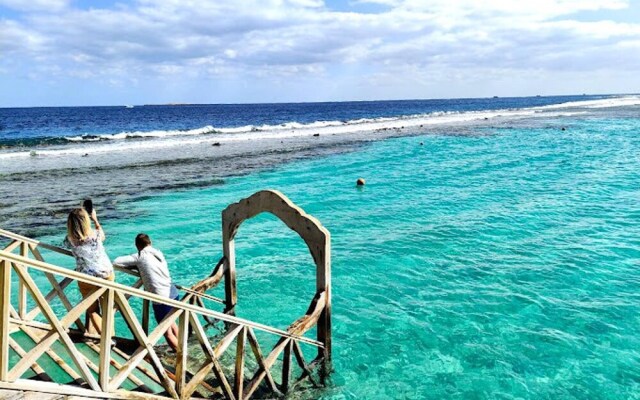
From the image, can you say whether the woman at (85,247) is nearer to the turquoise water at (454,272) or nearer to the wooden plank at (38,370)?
the wooden plank at (38,370)

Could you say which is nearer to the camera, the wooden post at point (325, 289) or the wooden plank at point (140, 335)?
the wooden plank at point (140, 335)

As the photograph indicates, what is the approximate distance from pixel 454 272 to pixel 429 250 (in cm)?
185

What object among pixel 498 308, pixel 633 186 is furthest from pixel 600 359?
pixel 633 186

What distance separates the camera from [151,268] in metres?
7.46

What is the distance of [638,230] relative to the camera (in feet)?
53.0

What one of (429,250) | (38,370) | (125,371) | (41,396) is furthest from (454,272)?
(41,396)

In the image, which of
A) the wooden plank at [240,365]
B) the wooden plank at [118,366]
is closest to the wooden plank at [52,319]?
the wooden plank at [118,366]

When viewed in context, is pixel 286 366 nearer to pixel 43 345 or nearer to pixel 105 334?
pixel 105 334

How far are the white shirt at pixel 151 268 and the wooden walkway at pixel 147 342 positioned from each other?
0.34m

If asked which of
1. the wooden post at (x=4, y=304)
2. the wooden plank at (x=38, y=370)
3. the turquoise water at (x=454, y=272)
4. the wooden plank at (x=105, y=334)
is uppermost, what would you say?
the wooden post at (x=4, y=304)

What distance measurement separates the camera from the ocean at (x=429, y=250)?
8766 millimetres

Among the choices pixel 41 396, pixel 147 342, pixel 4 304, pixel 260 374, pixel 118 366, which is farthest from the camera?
pixel 260 374

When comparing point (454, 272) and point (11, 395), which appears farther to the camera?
point (454, 272)

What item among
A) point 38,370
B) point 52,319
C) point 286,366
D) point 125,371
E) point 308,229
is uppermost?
point 308,229
